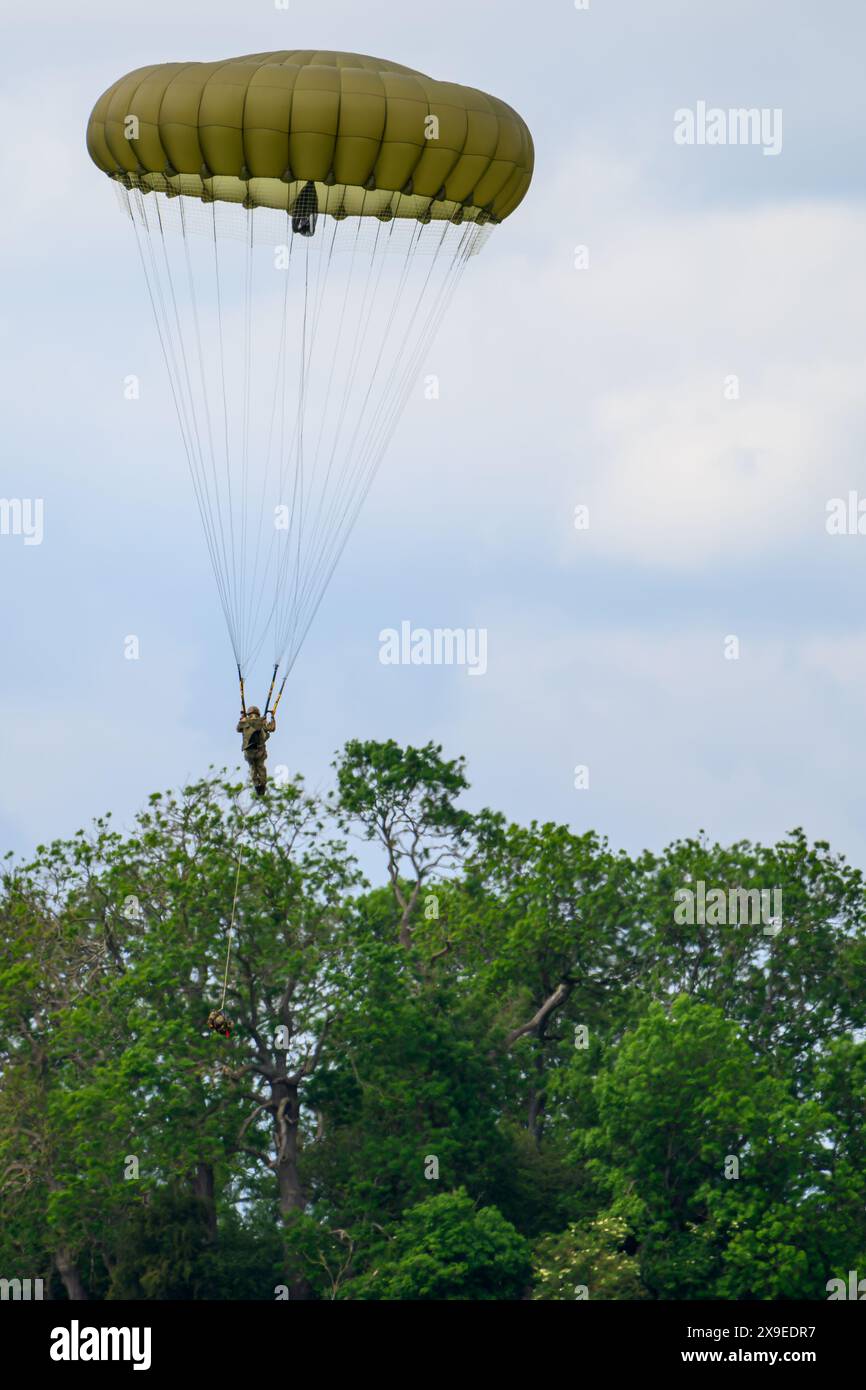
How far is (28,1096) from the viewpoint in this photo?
190ft

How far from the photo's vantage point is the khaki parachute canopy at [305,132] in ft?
123

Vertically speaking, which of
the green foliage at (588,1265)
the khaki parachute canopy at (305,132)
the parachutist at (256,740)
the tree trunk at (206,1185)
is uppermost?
the khaki parachute canopy at (305,132)

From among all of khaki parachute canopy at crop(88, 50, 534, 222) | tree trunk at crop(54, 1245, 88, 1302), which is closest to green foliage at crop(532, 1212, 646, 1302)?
tree trunk at crop(54, 1245, 88, 1302)

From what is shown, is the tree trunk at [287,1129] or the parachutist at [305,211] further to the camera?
the tree trunk at [287,1129]

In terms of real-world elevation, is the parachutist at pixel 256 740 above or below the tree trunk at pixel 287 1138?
above

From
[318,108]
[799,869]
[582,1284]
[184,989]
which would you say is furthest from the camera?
[799,869]

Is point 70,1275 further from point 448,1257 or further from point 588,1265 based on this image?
point 588,1265

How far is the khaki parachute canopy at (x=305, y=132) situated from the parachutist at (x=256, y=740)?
6783 millimetres

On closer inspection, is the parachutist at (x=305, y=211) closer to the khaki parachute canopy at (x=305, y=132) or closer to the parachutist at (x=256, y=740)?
the khaki parachute canopy at (x=305, y=132)

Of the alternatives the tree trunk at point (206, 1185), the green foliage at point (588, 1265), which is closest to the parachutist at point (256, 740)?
the green foliage at point (588, 1265)

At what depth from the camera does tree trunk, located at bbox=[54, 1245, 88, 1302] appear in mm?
57844
